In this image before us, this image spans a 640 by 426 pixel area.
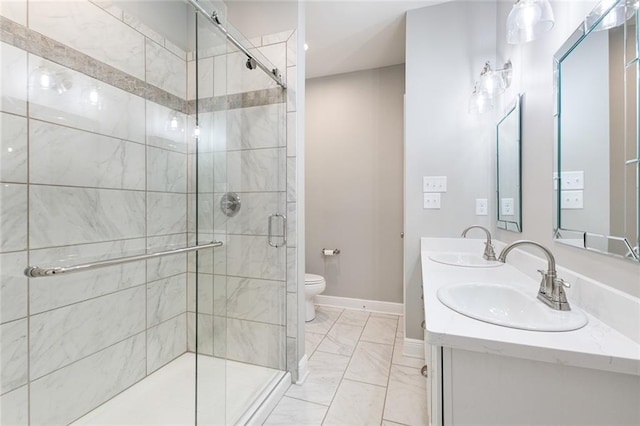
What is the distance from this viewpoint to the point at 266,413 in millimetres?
1454

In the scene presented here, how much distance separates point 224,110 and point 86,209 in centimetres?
90

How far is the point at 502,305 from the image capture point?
106cm

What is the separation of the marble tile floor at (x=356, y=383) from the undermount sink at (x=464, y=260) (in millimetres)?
792

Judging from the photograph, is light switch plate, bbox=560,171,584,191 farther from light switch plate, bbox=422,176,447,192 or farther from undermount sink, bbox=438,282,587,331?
light switch plate, bbox=422,176,447,192

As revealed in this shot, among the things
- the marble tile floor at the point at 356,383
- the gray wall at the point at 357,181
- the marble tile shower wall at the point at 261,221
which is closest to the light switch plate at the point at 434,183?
the gray wall at the point at 357,181

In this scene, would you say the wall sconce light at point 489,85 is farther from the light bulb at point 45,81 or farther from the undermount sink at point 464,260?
the light bulb at point 45,81

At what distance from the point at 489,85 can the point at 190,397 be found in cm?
255

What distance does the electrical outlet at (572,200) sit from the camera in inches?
39.4

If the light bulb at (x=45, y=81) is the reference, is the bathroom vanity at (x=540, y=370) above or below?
below

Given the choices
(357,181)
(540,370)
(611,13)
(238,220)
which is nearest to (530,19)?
(611,13)

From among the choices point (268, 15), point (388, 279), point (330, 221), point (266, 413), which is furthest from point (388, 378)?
point (268, 15)

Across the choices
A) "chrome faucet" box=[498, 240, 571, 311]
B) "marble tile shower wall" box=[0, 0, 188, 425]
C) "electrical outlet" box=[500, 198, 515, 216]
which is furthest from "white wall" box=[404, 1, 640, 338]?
"marble tile shower wall" box=[0, 0, 188, 425]

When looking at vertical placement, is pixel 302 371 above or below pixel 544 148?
below

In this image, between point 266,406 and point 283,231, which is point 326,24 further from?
point 266,406
